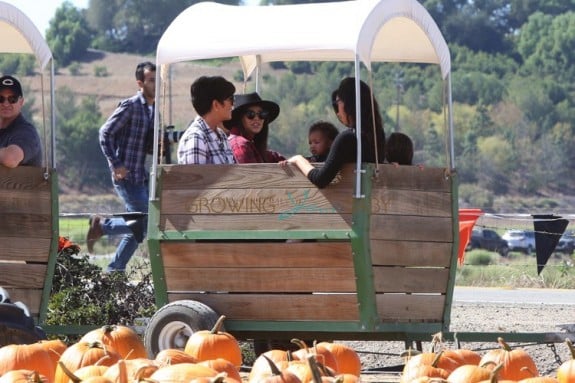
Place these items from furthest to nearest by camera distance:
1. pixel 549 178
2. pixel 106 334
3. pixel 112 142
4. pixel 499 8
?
1. pixel 499 8
2. pixel 549 178
3. pixel 112 142
4. pixel 106 334

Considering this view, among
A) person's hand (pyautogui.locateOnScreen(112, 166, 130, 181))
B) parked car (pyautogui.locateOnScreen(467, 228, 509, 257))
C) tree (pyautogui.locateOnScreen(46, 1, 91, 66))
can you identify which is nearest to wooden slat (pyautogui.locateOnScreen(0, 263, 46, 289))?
person's hand (pyautogui.locateOnScreen(112, 166, 130, 181))

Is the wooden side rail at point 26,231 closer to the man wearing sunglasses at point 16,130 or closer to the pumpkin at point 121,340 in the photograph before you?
the man wearing sunglasses at point 16,130

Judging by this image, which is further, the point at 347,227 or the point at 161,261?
the point at 161,261

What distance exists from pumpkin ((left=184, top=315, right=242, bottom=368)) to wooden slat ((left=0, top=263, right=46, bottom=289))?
2372 mm

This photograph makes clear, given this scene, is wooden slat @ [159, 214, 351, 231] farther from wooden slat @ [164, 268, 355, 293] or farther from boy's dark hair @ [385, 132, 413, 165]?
boy's dark hair @ [385, 132, 413, 165]

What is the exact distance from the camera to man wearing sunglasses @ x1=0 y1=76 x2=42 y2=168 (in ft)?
30.6

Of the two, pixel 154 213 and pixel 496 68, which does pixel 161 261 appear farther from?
pixel 496 68

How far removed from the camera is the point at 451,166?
30.3 feet

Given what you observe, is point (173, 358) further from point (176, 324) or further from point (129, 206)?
point (129, 206)

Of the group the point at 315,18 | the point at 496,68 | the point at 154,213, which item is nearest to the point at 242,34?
the point at 315,18

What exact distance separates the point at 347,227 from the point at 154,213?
3.94 feet

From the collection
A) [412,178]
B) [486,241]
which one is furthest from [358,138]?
[486,241]

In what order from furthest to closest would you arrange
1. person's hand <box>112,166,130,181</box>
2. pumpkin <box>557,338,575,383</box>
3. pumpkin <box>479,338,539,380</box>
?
person's hand <box>112,166,130,181</box> < pumpkin <box>479,338,539,380</box> < pumpkin <box>557,338,575,383</box>

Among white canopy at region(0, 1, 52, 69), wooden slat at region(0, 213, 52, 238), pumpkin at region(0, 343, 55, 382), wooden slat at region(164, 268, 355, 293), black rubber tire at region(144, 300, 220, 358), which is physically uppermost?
white canopy at region(0, 1, 52, 69)
